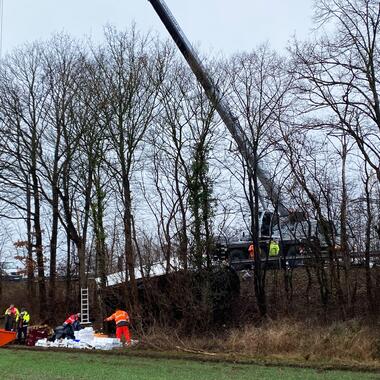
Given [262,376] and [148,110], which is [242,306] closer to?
[148,110]

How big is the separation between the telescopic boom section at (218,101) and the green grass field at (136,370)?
11.7m

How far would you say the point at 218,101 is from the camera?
28.3m

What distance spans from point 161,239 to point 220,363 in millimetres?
11883

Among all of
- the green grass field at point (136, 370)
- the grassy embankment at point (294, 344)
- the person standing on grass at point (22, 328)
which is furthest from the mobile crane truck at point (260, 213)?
the green grass field at point (136, 370)

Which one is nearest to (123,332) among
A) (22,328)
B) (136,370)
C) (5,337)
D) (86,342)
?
(86,342)

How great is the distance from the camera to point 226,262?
91.9ft

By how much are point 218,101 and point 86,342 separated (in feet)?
41.5

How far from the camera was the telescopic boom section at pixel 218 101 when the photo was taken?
91.5 ft

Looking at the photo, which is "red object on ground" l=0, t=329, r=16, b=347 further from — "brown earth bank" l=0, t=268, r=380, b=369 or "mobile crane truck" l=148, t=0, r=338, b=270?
"mobile crane truck" l=148, t=0, r=338, b=270

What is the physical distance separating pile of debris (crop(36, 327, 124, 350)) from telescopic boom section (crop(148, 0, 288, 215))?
33.8ft

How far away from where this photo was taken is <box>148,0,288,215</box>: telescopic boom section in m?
27.9

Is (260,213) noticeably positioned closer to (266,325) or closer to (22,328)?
(266,325)

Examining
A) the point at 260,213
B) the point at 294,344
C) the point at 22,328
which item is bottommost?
the point at 294,344

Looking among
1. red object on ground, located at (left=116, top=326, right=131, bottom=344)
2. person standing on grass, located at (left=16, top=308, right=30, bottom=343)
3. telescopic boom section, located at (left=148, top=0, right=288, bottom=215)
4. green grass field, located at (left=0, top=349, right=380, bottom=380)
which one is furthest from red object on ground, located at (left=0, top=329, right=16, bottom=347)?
telescopic boom section, located at (left=148, top=0, right=288, bottom=215)
